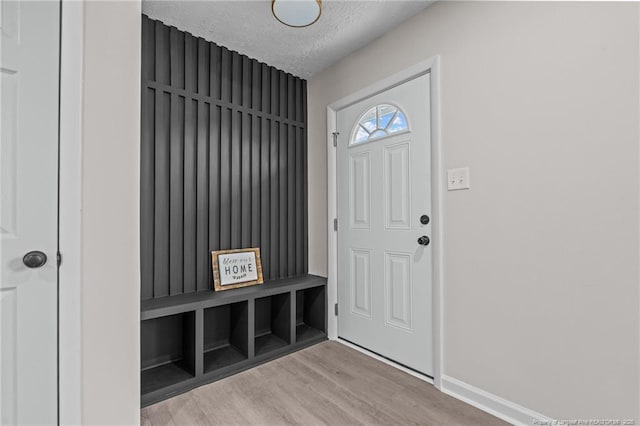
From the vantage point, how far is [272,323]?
261 cm

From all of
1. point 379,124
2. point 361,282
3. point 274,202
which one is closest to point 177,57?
point 274,202

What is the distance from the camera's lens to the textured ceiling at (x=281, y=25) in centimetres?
188

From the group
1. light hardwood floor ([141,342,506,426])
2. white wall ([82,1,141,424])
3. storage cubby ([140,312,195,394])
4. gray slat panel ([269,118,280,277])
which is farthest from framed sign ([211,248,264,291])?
white wall ([82,1,141,424])

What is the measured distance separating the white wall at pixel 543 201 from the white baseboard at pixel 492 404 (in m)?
0.04

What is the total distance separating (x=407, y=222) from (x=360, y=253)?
52cm

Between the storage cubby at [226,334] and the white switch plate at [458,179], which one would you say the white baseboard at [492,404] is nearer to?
the white switch plate at [458,179]

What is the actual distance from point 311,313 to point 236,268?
2.83 ft

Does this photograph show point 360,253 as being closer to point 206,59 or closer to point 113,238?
point 113,238

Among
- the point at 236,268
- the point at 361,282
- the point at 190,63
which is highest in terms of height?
the point at 190,63

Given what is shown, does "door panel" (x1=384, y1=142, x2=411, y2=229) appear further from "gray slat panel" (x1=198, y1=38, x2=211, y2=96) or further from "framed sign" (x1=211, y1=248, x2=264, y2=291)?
"gray slat panel" (x1=198, y1=38, x2=211, y2=96)

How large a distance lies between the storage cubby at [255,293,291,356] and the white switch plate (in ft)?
→ 4.84

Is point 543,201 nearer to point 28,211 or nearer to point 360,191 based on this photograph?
point 360,191

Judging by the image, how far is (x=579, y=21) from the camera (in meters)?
1.35

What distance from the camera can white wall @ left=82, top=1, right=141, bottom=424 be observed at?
1188mm
